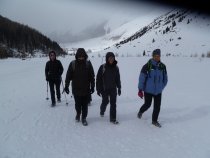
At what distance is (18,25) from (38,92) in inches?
1465

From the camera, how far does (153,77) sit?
764 centimetres

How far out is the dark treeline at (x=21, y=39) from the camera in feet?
138

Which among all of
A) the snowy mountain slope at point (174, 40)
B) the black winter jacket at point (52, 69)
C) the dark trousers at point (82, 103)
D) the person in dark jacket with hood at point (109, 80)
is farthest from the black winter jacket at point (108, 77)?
the snowy mountain slope at point (174, 40)

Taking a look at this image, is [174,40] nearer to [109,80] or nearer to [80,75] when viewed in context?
[109,80]

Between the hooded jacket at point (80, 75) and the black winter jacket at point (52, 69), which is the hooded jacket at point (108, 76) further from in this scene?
the black winter jacket at point (52, 69)

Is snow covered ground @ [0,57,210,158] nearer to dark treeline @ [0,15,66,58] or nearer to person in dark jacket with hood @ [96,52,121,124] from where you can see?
person in dark jacket with hood @ [96,52,121,124]

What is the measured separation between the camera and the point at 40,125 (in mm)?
7809

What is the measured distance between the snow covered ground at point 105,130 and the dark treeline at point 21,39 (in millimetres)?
30834

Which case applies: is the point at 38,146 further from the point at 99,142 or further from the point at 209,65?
the point at 209,65

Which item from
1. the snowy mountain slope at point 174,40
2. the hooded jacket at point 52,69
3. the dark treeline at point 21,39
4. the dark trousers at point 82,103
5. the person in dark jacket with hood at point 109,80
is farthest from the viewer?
the dark treeline at point 21,39

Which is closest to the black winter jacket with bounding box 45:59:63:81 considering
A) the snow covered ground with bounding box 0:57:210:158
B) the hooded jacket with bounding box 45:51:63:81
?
the hooded jacket with bounding box 45:51:63:81

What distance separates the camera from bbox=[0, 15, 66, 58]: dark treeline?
138ft

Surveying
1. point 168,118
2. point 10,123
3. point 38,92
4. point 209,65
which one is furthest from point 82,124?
point 209,65

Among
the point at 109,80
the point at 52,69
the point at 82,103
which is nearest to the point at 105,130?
the point at 82,103
